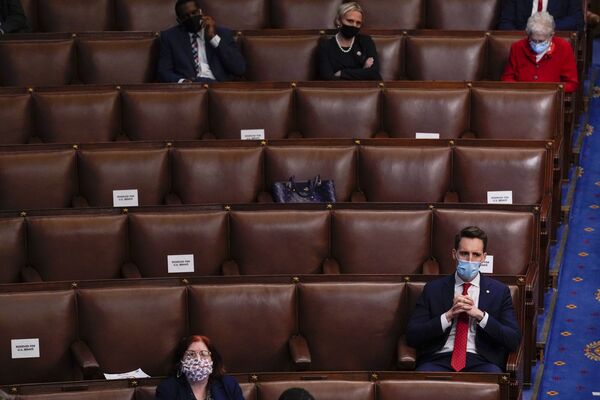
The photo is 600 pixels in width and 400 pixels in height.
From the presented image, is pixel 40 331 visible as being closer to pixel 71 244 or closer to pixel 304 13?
pixel 71 244

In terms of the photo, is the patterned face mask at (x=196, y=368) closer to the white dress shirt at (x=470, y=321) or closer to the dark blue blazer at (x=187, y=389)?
the dark blue blazer at (x=187, y=389)

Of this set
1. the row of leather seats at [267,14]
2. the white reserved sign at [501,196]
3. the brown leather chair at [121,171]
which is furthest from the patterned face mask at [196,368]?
the row of leather seats at [267,14]

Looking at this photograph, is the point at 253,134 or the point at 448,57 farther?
the point at 448,57

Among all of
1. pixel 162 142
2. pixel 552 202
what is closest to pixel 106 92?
pixel 162 142

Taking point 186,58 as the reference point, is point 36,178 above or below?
below

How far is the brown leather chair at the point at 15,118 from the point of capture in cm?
266

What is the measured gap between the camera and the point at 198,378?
1.85m

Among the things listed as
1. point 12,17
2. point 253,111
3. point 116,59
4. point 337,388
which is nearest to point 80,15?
point 12,17

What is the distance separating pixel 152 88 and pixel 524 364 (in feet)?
3.38

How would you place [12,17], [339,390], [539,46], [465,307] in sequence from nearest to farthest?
1. [339,390]
2. [465,307]
3. [539,46]
4. [12,17]

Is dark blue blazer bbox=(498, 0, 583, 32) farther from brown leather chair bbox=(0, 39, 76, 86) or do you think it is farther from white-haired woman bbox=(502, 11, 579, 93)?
brown leather chair bbox=(0, 39, 76, 86)

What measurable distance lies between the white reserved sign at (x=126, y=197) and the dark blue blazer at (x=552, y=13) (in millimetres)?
1125

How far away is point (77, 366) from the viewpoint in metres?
2.06

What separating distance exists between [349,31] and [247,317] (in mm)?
990
